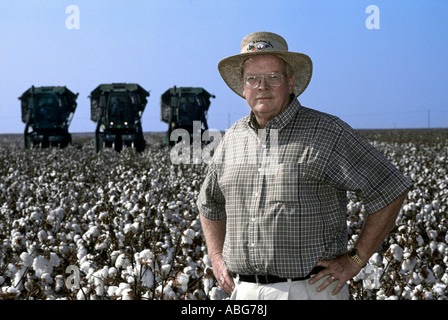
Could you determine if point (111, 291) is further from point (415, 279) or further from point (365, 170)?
point (415, 279)

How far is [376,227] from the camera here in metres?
2.82

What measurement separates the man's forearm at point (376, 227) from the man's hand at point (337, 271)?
85 mm

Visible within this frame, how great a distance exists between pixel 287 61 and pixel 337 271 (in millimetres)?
1194

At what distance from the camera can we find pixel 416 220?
24.5ft

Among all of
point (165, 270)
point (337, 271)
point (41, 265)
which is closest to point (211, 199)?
point (337, 271)

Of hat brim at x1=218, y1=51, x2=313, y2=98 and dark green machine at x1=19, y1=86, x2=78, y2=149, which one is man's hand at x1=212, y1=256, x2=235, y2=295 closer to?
hat brim at x1=218, y1=51, x2=313, y2=98

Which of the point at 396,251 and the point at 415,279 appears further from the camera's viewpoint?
the point at 415,279

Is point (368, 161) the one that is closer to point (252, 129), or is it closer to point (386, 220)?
point (386, 220)

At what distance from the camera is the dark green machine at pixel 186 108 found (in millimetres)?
23047

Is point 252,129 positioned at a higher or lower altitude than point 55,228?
higher

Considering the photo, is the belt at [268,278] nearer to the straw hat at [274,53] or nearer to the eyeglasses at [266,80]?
the eyeglasses at [266,80]

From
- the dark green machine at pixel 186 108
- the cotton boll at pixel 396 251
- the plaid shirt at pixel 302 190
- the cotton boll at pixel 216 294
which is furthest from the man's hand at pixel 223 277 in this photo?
the dark green machine at pixel 186 108
